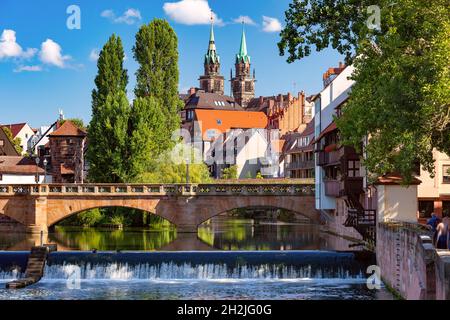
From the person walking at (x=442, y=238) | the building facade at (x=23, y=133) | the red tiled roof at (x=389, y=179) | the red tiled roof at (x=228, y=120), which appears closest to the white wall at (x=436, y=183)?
the red tiled roof at (x=389, y=179)

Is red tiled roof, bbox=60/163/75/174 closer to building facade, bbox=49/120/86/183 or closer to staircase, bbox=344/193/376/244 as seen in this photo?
building facade, bbox=49/120/86/183

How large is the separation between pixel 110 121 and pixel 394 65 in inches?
2241

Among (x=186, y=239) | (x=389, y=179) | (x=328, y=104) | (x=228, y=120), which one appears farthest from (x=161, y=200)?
(x=228, y=120)

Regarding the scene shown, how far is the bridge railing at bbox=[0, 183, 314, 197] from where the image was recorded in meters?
75.1

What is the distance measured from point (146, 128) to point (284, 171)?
176ft

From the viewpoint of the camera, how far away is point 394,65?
32062mm

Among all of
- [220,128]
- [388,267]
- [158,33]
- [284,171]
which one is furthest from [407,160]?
[220,128]

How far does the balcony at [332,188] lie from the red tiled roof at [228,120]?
3894 inches

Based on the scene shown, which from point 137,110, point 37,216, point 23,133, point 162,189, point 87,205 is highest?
point 23,133

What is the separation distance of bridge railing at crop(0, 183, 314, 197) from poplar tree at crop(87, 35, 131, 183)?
800cm

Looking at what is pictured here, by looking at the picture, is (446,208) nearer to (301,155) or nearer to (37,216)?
(37,216)

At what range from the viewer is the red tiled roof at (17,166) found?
97.4 metres
